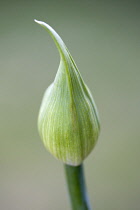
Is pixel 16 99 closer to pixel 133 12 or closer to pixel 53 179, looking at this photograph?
pixel 53 179

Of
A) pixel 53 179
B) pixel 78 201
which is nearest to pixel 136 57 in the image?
pixel 53 179

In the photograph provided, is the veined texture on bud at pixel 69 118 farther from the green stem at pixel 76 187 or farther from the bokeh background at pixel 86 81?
the bokeh background at pixel 86 81

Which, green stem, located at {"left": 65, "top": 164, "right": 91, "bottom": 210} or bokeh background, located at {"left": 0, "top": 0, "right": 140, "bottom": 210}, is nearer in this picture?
green stem, located at {"left": 65, "top": 164, "right": 91, "bottom": 210}

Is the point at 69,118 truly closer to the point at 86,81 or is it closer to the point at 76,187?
the point at 76,187

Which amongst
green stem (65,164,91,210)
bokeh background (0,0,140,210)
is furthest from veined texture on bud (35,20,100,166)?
Answer: bokeh background (0,0,140,210)

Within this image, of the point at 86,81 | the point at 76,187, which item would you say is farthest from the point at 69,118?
the point at 86,81

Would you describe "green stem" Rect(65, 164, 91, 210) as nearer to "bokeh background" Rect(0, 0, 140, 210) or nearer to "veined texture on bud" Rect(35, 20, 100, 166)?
"veined texture on bud" Rect(35, 20, 100, 166)
